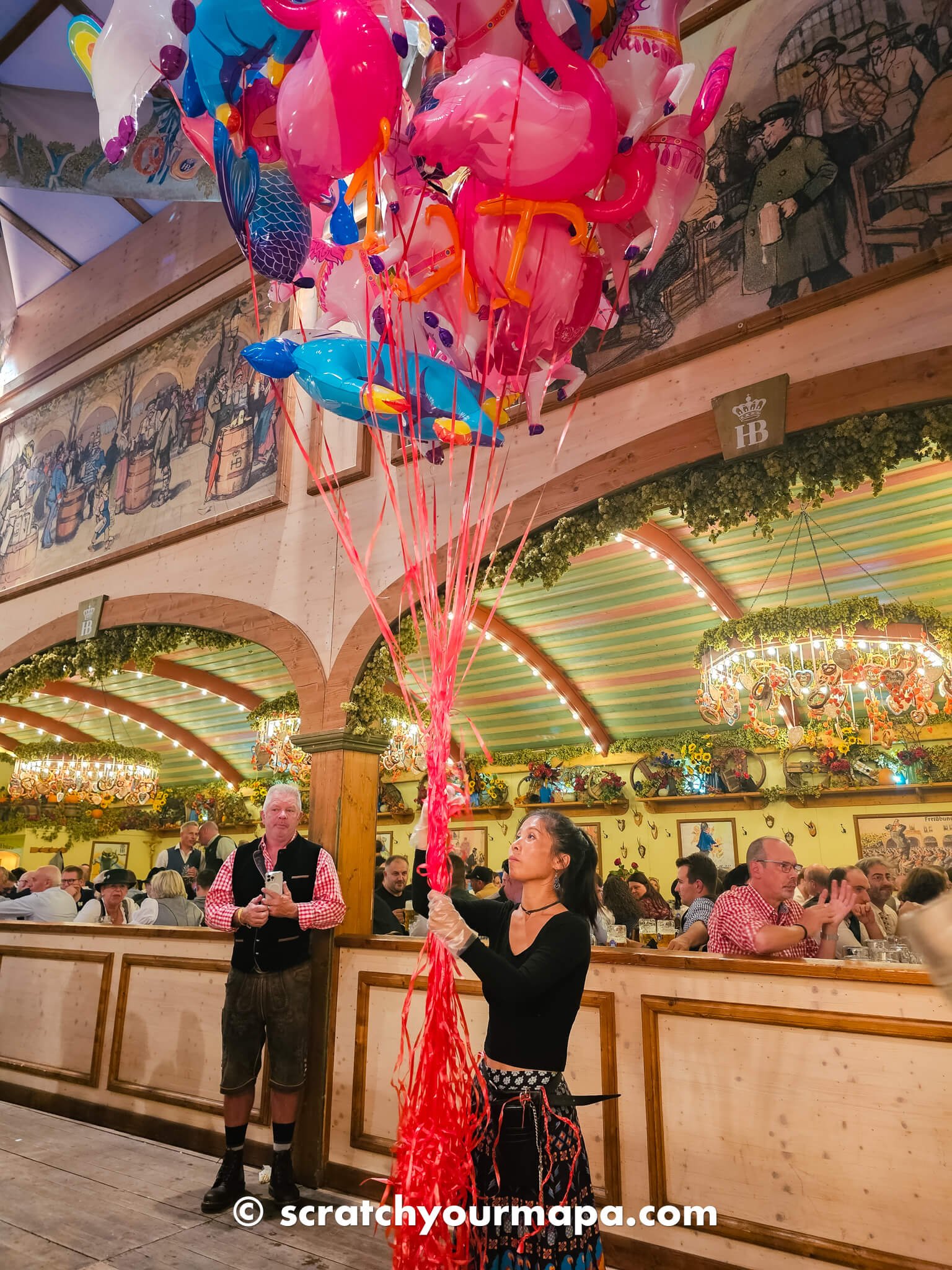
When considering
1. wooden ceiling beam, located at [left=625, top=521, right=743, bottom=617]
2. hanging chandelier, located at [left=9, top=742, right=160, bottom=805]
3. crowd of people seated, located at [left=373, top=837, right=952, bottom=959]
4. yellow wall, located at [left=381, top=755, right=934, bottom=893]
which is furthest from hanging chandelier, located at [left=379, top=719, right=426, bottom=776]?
hanging chandelier, located at [left=9, top=742, right=160, bottom=805]

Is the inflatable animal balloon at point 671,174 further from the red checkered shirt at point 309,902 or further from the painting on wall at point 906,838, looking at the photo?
the painting on wall at point 906,838

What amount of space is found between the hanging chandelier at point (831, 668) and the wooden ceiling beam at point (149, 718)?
8408 millimetres

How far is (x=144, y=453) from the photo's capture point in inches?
276

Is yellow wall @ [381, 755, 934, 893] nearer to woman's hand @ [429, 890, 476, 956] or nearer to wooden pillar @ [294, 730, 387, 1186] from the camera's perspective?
wooden pillar @ [294, 730, 387, 1186]

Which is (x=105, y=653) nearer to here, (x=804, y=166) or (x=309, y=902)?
(x=309, y=902)

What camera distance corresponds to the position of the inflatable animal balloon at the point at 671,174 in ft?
7.81

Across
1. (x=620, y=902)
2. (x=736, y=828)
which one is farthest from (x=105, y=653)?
(x=736, y=828)

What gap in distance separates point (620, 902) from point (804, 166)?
13.7 ft

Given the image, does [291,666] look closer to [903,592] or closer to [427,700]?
[427,700]

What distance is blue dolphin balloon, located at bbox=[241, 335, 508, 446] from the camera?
261cm

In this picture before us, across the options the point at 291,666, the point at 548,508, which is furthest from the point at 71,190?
the point at 548,508

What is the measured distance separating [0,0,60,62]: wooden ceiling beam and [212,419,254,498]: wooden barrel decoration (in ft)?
→ 14.4

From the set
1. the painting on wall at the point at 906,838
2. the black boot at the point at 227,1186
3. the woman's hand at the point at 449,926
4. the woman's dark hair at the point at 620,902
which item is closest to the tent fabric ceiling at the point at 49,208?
the woman's dark hair at the point at 620,902

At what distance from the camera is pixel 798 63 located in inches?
155
